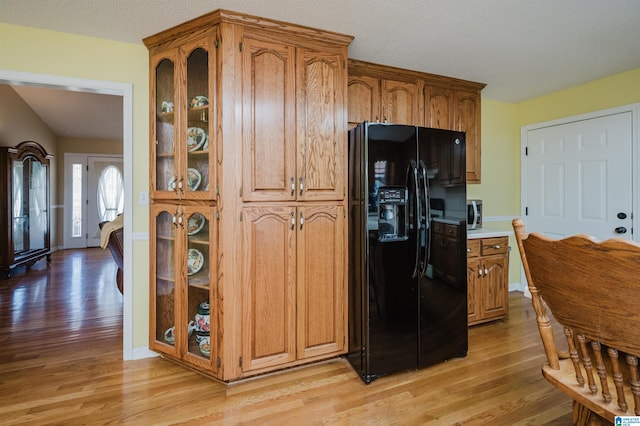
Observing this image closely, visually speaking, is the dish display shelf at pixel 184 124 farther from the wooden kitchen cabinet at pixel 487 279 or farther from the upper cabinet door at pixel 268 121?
the wooden kitchen cabinet at pixel 487 279

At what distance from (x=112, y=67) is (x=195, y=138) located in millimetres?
868

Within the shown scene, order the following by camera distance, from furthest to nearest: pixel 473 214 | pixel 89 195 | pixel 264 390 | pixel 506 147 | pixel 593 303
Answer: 1. pixel 89 195
2. pixel 506 147
3. pixel 473 214
4. pixel 264 390
5. pixel 593 303

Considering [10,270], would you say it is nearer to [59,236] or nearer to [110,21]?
[59,236]

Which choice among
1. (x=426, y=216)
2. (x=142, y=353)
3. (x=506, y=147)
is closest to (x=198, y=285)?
(x=142, y=353)

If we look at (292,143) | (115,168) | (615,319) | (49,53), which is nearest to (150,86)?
(49,53)

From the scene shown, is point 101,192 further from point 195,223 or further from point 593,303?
point 593,303

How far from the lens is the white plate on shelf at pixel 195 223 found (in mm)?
2229

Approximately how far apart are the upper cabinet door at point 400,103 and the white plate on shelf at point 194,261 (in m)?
1.88

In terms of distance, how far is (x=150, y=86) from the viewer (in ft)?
7.94

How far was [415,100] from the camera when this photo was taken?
3.04 meters

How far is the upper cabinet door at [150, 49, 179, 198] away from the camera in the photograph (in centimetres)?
232

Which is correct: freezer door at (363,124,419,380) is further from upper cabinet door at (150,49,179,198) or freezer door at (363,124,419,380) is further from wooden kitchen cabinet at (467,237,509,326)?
upper cabinet door at (150,49,179,198)

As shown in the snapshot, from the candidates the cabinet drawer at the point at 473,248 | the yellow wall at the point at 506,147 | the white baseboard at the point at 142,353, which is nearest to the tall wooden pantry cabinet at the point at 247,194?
the white baseboard at the point at 142,353

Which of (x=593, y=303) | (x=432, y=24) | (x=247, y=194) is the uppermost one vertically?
(x=432, y=24)
